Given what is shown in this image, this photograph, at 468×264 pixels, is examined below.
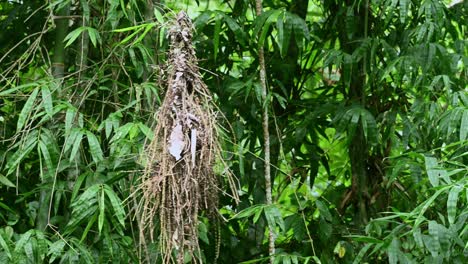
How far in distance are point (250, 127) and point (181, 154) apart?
35.1 inches

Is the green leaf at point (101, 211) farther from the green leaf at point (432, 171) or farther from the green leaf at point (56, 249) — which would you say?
the green leaf at point (432, 171)

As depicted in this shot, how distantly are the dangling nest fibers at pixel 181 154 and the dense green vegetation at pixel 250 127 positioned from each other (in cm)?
11

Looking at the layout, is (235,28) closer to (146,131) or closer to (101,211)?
(146,131)

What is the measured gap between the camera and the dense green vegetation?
2.42m

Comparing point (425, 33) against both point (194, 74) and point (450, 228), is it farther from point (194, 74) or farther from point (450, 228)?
point (194, 74)

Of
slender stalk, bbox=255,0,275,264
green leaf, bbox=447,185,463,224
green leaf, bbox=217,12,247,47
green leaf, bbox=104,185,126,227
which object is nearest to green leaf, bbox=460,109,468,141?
green leaf, bbox=447,185,463,224

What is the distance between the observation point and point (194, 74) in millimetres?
2121

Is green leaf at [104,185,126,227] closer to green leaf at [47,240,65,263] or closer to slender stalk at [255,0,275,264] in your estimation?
green leaf at [47,240,65,263]

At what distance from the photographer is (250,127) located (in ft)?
9.57

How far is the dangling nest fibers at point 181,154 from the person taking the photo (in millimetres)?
2041

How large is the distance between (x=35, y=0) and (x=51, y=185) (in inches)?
32.4

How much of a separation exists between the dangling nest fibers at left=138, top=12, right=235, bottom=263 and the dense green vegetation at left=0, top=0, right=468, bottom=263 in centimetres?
11

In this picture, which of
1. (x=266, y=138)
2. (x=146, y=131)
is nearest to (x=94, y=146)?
(x=146, y=131)

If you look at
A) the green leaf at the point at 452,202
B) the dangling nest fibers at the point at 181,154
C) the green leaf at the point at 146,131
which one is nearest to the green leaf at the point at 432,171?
the green leaf at the point at 452,202
